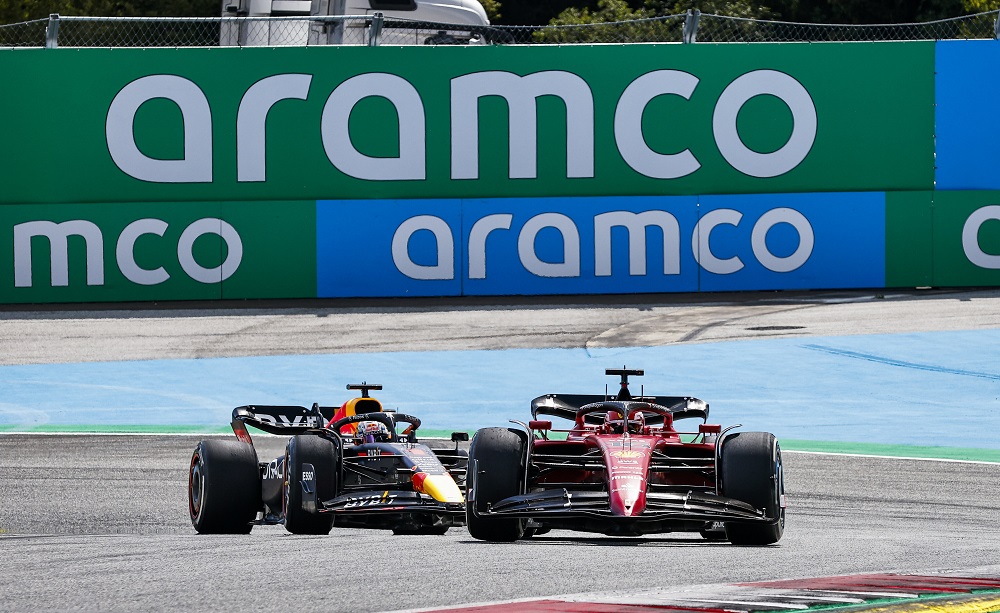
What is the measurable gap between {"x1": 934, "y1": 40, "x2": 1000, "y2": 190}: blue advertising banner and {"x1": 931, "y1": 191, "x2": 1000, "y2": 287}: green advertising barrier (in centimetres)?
17

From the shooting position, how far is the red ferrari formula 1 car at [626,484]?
739 centimetres

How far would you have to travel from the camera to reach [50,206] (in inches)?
755

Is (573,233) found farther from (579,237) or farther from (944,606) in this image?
(944,606)

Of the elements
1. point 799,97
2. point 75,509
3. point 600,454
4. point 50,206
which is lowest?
point 75,509

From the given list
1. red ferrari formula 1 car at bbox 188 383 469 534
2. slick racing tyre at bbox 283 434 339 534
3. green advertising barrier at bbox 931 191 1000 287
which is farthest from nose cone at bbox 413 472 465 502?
green advertising barrier at bbox 931 191 1000 287

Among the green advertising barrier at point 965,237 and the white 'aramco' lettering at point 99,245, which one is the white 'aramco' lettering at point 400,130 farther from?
the green advertising barrier at point 965,237

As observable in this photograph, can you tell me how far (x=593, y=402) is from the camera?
870 centimetres

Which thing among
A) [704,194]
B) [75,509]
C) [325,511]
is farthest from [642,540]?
[704,194]

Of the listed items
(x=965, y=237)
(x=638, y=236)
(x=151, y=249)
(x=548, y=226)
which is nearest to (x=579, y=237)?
(x=548, y=226)

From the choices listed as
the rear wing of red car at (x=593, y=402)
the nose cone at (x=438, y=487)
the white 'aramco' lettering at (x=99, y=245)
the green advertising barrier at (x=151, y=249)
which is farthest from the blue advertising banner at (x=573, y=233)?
the nose cone at (x=438, y=487)

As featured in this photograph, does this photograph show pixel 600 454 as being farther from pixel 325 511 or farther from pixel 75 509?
pixel 75 509

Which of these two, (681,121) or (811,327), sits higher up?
(681,121)

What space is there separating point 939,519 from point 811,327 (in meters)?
8.07

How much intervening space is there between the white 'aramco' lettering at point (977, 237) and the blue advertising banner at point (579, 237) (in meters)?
1.12
